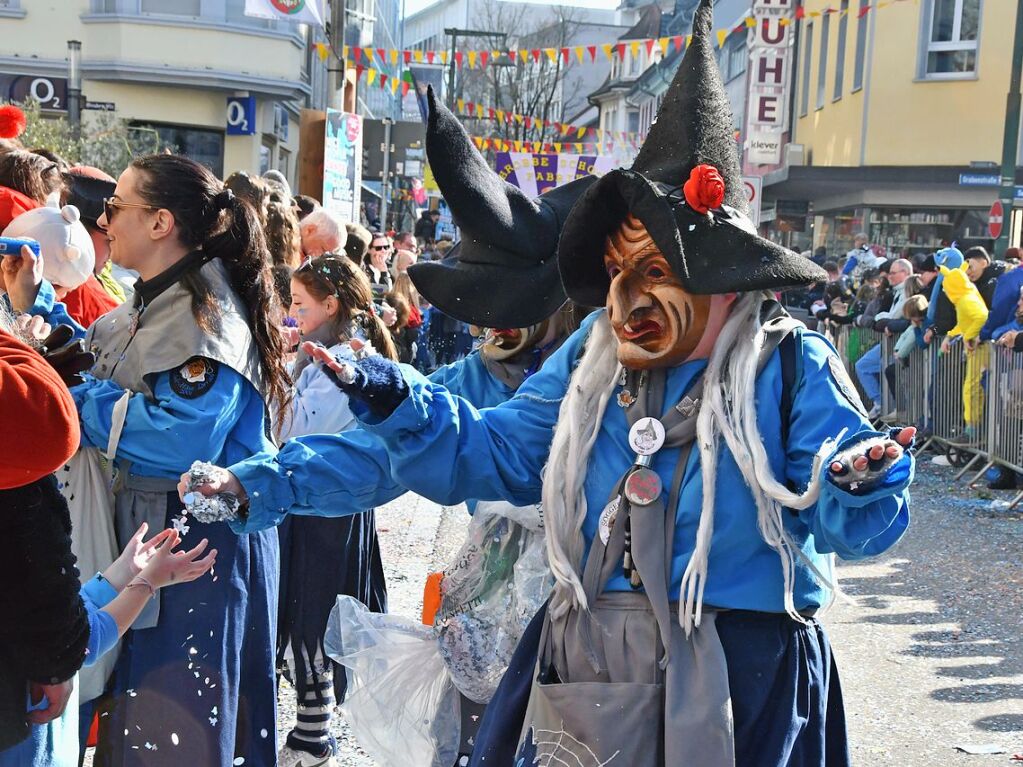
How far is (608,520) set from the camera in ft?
8.58

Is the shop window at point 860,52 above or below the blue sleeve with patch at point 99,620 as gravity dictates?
above

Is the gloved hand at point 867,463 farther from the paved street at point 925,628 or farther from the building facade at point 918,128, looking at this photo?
the building facade at point 918,128

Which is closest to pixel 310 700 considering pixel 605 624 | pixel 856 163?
pixel 605 624

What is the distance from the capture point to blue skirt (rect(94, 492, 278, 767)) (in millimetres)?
3453

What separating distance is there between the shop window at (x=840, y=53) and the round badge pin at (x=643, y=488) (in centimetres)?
2818

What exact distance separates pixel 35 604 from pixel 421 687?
5.20 ft

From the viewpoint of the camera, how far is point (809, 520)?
8.21 feet

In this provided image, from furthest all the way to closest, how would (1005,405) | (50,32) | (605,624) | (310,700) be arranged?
(50,32), (1005,405), (310,700), (605,624)

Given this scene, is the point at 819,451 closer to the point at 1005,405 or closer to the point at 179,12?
the point at 1005,405

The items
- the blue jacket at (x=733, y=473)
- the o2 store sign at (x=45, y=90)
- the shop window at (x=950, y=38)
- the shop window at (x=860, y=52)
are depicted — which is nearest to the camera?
the blue jacket at (x=733, y=473)

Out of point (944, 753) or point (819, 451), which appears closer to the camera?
point (819, 451)

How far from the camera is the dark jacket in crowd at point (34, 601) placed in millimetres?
2225

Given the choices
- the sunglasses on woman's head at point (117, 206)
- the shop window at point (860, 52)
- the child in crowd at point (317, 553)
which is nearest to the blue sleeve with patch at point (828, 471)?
the sunglasses on woman's head at point (117, 206)

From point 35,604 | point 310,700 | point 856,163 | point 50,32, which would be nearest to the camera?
point 35,604
